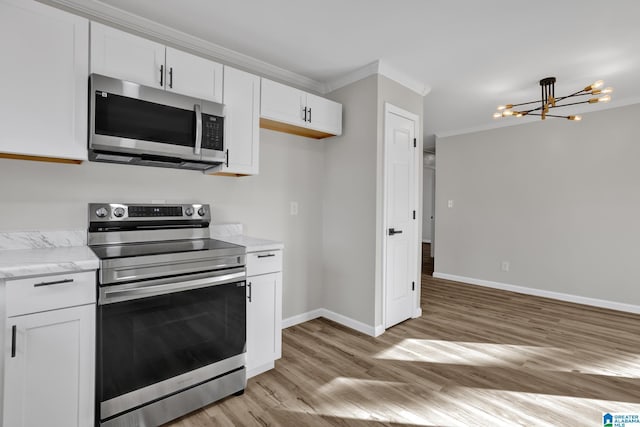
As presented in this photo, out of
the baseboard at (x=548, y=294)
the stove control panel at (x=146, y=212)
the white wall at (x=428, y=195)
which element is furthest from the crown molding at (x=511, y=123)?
the stove control panel at (x=146, y=212)

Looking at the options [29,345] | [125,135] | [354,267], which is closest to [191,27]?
[125,135]

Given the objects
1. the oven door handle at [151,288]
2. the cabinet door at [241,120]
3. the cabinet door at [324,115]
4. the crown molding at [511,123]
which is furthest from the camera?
the crown molding at [511,123]

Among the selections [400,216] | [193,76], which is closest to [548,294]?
[400,216]

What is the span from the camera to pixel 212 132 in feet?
7.18

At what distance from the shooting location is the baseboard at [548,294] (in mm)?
3801

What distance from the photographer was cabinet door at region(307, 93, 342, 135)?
291 centimetres

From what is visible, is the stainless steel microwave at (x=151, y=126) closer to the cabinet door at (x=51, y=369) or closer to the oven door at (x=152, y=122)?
the oven door at (x=152, y=122)

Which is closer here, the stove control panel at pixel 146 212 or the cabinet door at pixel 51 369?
the cabinet door at pixel 51 369

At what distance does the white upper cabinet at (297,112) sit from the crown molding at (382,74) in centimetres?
28

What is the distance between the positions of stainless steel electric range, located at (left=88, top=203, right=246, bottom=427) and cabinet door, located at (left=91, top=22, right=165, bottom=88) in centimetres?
82

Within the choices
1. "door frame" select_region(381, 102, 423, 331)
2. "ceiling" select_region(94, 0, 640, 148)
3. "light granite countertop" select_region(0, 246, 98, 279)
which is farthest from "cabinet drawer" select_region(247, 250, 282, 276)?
"ceiling" select_region(94, 0, 640, 148)

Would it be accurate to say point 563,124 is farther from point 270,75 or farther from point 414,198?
point 270,75

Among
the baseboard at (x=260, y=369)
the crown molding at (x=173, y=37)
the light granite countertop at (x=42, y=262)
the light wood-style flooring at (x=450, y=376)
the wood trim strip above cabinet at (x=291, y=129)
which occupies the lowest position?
the light wood-style flooring at (x=450, y=376)

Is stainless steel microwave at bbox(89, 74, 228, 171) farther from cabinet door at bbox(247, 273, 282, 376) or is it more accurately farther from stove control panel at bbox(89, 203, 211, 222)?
cabinet door at bbox(247, 273, 282, 376)
